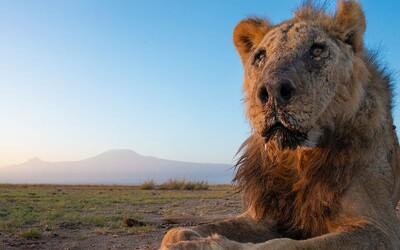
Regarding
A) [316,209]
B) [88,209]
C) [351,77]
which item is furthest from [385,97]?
[88,209]

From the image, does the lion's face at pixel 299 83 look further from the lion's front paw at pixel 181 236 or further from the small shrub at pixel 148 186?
the small shrub at pixel 148 186

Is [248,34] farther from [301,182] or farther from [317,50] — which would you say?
[301,182]

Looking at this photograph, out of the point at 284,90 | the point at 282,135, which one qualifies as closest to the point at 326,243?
the point at 282,135

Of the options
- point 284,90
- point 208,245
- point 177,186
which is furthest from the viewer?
point 177,186

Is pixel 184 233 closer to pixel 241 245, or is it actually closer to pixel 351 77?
pixel 241 245

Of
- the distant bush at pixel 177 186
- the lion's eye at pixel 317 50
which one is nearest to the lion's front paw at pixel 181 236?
the lion's eye at pixel 317 50

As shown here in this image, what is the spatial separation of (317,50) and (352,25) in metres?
0.56

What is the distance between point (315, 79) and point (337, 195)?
34.2 inches

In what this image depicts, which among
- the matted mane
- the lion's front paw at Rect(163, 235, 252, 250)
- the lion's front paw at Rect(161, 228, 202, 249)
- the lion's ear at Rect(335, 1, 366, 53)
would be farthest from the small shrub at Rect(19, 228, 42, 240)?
the lion's ear at Rect(335, 1, 366, 53)

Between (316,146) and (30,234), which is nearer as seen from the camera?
(316,146)

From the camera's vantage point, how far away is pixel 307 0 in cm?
449

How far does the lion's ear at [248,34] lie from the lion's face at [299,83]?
0.10 metres

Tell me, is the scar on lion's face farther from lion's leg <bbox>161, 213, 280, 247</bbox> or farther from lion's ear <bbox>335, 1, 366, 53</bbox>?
lion's leg <bbox>161, 213, 280, 247</bbox>

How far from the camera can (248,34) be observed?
454cm
